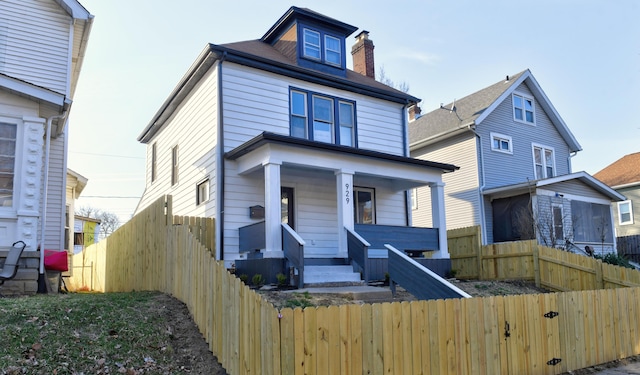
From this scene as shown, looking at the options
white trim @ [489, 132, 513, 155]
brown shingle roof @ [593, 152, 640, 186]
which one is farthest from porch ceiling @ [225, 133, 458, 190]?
brown shingle roof @ [593, 152, 640, 186]

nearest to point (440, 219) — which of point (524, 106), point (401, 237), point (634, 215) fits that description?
point (401, 237)

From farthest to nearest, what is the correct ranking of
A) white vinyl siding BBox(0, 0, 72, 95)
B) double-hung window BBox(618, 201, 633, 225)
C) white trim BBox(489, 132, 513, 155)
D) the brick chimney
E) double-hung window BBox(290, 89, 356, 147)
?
double-hung window BBox(618, 201, 633, 225)
white trim BBox(489, 132, 513, 155)
the brick chimney
double-hung window BBox(290, 89, 356, 147)
white vinyl siding BBox(0, 0, 72, 95)

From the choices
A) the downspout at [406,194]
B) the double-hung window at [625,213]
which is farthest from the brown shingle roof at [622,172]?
the downspout at [406,194]

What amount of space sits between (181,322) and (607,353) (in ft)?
23.0

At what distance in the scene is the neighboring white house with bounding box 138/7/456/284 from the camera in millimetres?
13445

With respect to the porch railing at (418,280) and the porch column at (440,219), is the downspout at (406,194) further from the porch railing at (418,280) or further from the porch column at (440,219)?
the porch railing at (418,280)

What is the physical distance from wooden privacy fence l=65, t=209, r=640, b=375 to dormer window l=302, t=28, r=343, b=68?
827 centimetres

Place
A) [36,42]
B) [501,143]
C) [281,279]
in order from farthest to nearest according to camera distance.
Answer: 1. [501,143]
2. [36,42]
3. [281,279]

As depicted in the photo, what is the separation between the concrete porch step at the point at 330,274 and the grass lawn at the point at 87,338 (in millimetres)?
3913

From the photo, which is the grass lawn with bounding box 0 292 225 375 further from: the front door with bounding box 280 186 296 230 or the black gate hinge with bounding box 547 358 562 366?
the front door with bounding box 280 186 296 230

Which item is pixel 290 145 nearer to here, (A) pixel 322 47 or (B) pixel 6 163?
(A) pixel 322 47

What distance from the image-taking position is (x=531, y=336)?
7.78 metres

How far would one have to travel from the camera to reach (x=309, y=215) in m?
15.3

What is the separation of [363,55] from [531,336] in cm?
1564
